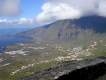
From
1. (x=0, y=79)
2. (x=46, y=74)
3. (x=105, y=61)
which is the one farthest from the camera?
(x=0, y=79)

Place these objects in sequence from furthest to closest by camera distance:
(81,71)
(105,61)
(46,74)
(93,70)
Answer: (105,61), (93,70), (81,71), (46,74)

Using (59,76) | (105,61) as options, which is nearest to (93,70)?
(105,61)

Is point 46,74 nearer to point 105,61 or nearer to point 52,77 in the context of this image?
point 52,77

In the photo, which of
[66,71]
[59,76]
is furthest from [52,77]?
[66,71]

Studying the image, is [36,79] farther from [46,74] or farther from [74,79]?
[74,79]

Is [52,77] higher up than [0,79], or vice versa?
[52,77]

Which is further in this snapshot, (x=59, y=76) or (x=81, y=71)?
(x=81, y=71)
